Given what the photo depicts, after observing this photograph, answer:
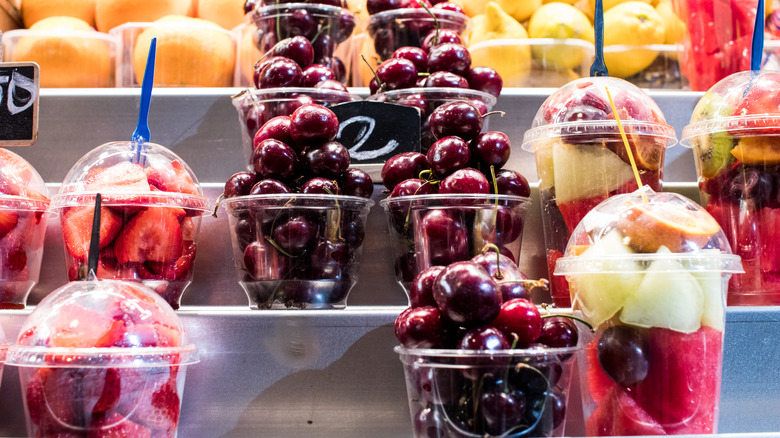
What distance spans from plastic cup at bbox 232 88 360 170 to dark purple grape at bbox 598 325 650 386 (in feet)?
2.19

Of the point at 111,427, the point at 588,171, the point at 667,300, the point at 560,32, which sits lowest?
the point at 111,427

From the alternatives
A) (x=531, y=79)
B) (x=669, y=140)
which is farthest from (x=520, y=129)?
(x=669, y=140)

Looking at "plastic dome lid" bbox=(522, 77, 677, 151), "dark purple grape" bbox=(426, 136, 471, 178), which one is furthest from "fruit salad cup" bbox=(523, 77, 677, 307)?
"dark purple grape" bbox=(426, 136, 471, 178)

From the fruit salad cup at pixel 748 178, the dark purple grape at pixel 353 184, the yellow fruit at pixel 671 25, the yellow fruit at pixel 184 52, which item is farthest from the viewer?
the yellow fruit at pixel 671 25

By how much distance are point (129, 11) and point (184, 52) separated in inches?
9.0

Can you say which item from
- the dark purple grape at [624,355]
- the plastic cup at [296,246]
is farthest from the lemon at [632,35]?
the dark purple grape at [624,355]

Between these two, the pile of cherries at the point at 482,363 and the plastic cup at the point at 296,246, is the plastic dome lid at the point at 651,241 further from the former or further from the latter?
the plastic cup at the point at 296,246

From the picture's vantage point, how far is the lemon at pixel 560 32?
155 cm

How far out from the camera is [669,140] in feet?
3.72

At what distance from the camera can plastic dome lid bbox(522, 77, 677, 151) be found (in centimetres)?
107

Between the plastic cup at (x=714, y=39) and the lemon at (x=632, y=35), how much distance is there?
0.07 meters

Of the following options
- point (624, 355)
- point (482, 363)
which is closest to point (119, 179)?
point (482, 363)

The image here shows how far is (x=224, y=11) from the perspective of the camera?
1.72 m

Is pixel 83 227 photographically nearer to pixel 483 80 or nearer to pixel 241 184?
pixel 241 184
